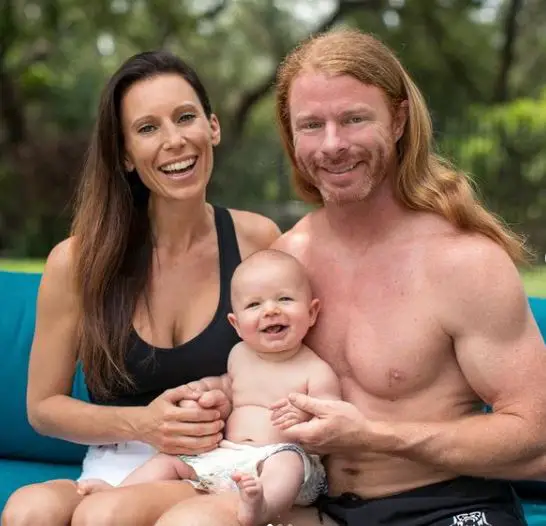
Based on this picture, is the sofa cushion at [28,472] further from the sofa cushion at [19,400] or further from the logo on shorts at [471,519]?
the logo on shorts at [471,519]

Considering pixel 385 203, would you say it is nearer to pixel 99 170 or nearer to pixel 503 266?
pixel 503 266

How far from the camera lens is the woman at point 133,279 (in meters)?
2.90

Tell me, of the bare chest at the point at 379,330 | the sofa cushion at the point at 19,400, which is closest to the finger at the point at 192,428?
the bare chest at the point at 379,330

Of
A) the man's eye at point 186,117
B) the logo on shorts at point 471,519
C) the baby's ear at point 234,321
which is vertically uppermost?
the man's eye at point 186,117

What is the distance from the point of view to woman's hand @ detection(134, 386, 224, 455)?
2.58 metres

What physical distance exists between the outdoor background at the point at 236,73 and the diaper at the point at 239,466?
11.4 metres

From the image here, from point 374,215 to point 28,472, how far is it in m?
1.88

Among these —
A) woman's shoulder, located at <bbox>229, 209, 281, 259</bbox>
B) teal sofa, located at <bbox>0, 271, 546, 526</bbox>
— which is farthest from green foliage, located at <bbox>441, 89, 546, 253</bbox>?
woman's shoulder, located at <bbox>229, 209, 281, 259</bbox>

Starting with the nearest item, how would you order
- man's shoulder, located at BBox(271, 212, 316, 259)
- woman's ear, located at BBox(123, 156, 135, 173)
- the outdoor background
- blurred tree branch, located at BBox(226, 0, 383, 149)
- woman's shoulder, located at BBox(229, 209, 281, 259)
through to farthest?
man's shoulder, located at BBox(271, 212, 316, 259) → woman's ear, located at BBox(123, 156, 135, 173) → woman's shoulder, located at BBox(229, 209, 281, 259) → the outdoor background → blurred tree branch, located at BBox(226, 0, 383, 149)

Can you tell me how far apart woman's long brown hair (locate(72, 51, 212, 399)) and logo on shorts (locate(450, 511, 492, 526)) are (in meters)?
1.07

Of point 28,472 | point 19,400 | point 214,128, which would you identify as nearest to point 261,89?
point 19,400

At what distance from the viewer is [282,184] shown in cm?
1442

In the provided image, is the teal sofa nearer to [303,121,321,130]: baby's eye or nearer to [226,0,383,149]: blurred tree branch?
[303,121,321,130]: baby's eye

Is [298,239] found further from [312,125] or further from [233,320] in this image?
[312,125]
